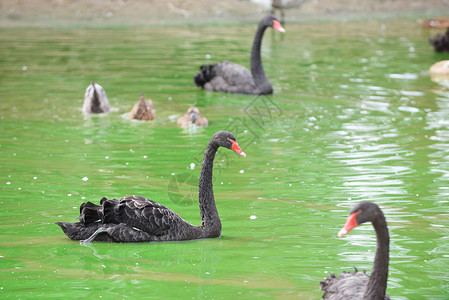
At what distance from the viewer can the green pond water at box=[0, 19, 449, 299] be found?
518cm

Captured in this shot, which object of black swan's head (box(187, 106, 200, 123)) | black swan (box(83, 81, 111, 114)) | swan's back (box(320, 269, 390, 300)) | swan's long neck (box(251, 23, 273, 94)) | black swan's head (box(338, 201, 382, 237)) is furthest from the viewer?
swan's long neck (box(251, 23, 273, 94))

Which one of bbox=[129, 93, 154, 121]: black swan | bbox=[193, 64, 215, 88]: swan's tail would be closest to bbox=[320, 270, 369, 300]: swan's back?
bbox=[129, 93, 154, 121]: black swan

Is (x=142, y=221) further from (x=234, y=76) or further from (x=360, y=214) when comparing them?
(x=234, y=76)

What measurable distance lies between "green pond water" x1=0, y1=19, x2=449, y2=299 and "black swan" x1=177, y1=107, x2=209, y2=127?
0.16 meters

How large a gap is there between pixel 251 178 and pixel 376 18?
17159mm

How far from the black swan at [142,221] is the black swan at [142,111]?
4.44 meters

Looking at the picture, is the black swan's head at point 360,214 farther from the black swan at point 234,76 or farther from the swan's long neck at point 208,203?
the black swan at point 234,76

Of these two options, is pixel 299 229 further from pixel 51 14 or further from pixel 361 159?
pixel 51 14

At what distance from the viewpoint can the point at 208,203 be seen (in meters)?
5.84

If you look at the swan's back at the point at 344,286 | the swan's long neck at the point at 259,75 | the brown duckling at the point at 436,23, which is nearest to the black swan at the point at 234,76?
the swan's long neck at the point at 259,75

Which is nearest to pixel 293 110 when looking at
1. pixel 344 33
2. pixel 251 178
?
pixel 251 178

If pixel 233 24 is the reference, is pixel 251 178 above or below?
below

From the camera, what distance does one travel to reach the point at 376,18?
23.6m

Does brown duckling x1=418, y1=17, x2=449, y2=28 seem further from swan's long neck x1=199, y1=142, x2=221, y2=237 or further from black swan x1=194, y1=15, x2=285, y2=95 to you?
swan's long neck x1=199, y1=142, x2=221, y2=237
